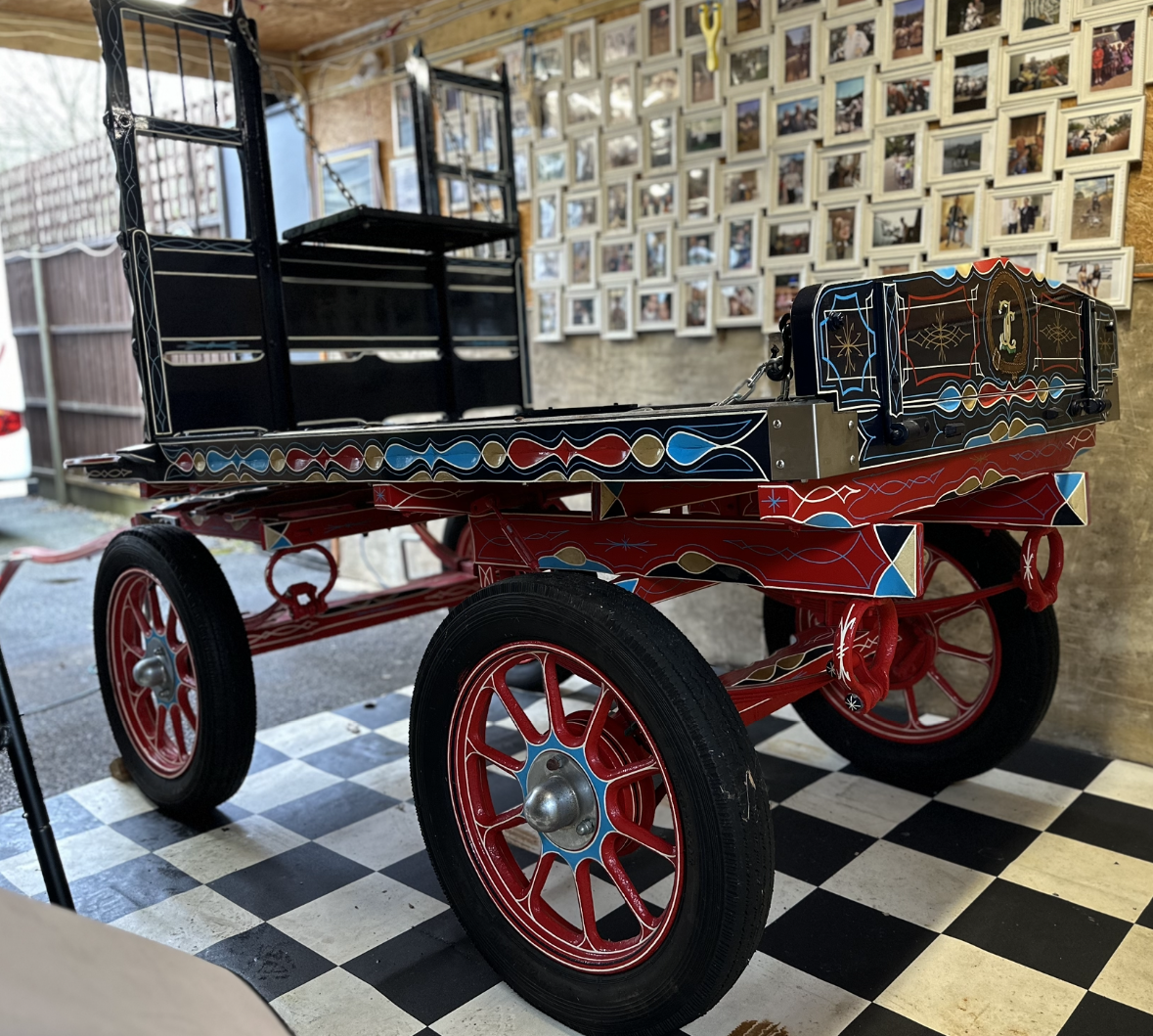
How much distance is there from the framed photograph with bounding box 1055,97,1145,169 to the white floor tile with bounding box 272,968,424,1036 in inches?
107

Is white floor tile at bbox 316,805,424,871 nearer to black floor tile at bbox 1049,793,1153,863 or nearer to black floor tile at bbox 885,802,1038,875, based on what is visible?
black floor tile at bbox 885,802,1038,875

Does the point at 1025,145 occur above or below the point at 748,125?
below

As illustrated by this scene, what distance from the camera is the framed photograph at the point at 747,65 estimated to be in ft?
10.5

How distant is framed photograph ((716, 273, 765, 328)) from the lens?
3.33 meters

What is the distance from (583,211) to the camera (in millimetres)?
3832

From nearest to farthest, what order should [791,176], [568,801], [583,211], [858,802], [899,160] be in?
[568,801]
[858,802]
[899,160]
[791,176]
[583,211]

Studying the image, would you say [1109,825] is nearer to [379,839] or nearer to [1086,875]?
[1086,875]

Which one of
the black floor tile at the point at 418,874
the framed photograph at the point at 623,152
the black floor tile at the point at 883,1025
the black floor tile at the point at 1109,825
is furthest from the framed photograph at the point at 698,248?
the black floor tile at the point at 883,1025

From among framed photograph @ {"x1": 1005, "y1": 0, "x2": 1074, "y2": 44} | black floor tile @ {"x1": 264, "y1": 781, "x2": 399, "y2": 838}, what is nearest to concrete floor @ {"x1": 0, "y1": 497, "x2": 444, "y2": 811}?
black floor tile @ {"x1": 264, "y1": 781, "x2": 399, "y2": 838}

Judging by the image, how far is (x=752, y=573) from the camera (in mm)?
1604

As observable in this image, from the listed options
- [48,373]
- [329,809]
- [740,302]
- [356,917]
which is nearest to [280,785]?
[329,809]

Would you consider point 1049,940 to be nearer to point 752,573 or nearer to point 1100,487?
point 752,573

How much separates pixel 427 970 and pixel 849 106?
277cm

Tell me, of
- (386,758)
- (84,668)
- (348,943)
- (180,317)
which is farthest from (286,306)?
(84,668)
